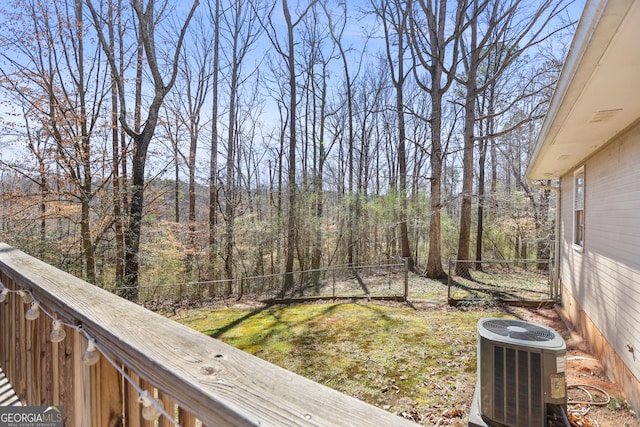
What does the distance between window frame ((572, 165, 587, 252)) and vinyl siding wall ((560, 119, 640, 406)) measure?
0.55 feet

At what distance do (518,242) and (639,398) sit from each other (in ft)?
43.0

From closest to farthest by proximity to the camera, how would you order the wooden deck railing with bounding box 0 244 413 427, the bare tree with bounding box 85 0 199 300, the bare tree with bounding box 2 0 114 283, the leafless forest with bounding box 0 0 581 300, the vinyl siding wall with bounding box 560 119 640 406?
the wooden deck railing with bounding box 0 244 413 427 < the vinyl siding wall with bounding box 560 119 640 406 < the bare tree with bounding box 2 0 114 283 < the leafless forest with bounding box 0 0 581 300 < the bare tree with bounding box 85 0 199 300

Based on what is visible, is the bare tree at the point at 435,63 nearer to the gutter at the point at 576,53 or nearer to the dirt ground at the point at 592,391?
the dirt ground at the point at 592,391

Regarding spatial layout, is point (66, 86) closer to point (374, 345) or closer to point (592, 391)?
point (374, 345)

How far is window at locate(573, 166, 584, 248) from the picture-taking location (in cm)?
521

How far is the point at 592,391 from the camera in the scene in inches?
127

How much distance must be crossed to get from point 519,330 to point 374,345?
252cm

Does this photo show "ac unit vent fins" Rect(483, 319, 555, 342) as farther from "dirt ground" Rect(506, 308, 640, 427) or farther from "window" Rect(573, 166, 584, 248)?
"window" Rect(573, 166, 584, 248)

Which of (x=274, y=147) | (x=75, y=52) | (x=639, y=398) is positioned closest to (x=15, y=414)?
(x=639, y=398)

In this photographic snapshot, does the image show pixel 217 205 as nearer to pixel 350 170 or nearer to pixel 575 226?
pixel 350 170

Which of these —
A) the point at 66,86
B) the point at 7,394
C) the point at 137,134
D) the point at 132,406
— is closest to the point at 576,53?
the point at 132,406

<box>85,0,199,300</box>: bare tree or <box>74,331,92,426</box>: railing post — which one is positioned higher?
<box>85,0,199,300</box>: bare tree

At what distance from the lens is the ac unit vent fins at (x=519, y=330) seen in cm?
232

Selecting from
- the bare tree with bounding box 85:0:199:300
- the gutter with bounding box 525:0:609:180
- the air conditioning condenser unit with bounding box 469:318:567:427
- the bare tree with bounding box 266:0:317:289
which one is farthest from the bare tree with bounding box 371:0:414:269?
the air conditioning condenser unit with bounding box 469:318:567:427
